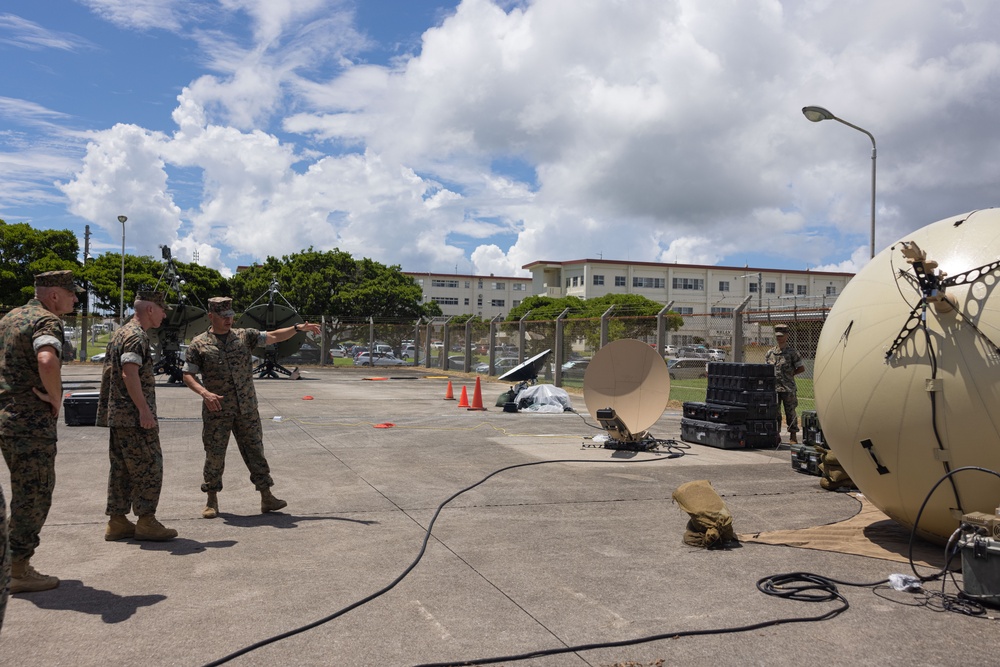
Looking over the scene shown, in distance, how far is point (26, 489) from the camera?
4.84 metres

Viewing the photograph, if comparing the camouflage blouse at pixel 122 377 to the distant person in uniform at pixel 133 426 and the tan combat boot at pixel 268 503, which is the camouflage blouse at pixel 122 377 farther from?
the tan combat boot at pixel 268 503

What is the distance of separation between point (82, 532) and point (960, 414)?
675 centimetres

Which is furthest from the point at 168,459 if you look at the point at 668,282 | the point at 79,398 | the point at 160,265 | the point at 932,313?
the point at 668,282

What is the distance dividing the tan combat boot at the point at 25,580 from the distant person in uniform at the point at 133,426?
42.1 inches

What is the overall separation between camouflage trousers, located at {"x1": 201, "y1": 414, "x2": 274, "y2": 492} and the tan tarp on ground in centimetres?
427

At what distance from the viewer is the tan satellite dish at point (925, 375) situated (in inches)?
198

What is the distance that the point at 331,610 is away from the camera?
4461 millimetres

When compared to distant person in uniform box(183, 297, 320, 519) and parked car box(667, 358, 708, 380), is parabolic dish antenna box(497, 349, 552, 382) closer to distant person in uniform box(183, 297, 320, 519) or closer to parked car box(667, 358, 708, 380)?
parked car box(667, 358, 708, 380)

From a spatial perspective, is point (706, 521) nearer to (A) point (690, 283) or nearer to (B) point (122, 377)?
(B) point (122, 377)

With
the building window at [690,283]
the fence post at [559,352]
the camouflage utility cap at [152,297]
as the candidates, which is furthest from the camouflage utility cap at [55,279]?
the building window at [690,283]

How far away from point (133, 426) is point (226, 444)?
3.80 ft

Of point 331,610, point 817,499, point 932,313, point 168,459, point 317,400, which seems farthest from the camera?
point 317,400

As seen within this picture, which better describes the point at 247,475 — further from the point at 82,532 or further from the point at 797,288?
the point at 797,288

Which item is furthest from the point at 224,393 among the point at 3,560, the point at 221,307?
the point at 3,560
